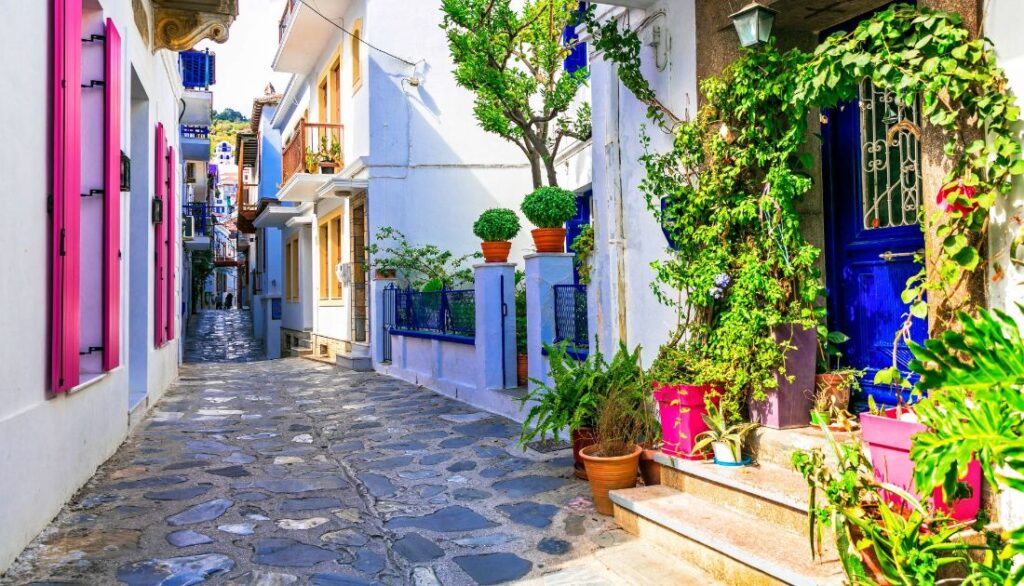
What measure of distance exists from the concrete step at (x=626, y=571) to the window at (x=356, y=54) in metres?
11.4

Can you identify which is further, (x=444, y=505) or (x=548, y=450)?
(x=548, y=450)

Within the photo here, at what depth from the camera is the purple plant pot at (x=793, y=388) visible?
4.30 metres

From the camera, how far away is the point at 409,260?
12555 millimetres

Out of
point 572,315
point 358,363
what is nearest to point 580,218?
point 572,315

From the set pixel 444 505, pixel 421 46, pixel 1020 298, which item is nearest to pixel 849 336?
pixel 1020 298

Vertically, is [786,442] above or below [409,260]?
below

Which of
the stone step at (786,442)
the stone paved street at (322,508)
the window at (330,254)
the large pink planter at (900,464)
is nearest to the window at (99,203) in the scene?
the stone paved street at (322,508)

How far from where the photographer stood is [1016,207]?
3.05 m

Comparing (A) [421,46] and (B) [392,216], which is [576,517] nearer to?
(B) [392,216]

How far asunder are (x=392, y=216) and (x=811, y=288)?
9.52m

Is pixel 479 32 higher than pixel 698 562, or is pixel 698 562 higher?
pixel 479 32

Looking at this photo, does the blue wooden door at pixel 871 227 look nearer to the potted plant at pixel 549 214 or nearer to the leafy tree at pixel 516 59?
the potted plant at pixel 549 214

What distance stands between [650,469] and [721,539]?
1.24 metres

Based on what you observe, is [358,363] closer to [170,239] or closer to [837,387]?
[170,239]
